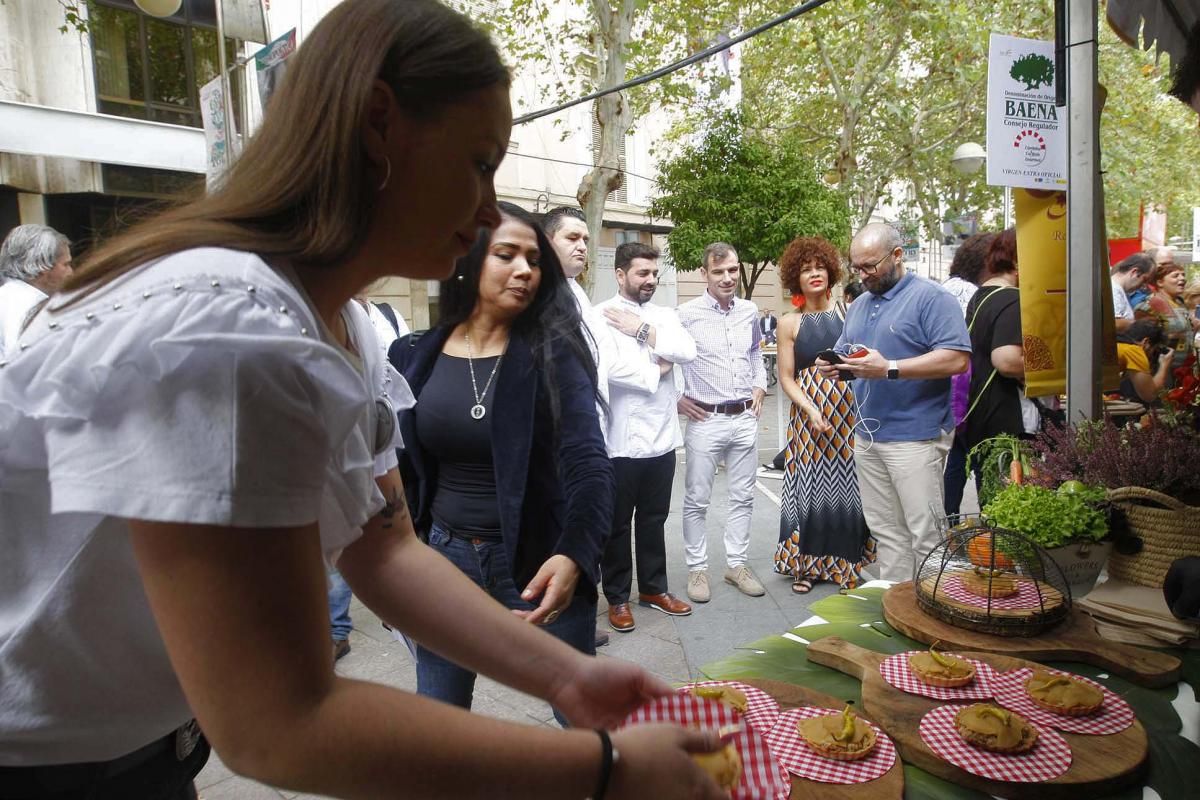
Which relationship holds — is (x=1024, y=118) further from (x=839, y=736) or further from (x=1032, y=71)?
(x=839, y=736)

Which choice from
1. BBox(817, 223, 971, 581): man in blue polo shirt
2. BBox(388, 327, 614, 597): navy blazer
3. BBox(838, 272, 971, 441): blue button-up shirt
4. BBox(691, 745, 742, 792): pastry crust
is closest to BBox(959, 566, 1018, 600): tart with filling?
BBox(388, 327, 614, 597): navy blazer

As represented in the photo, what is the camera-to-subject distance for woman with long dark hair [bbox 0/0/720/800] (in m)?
0.61

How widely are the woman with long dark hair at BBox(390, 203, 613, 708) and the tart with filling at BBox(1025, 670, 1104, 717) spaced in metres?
0.98

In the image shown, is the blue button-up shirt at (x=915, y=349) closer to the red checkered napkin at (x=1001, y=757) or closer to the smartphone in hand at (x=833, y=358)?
the smartphone in hand at (x=833, y=358)

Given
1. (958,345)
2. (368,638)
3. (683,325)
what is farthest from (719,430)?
(368,638)

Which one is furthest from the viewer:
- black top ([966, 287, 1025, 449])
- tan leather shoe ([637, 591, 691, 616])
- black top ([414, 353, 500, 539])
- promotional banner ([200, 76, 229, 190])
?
promotional banner ([200, 76, 229, 190])

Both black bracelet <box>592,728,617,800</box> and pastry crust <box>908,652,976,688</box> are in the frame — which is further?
pastry crust <box>908,652,976,688</box>

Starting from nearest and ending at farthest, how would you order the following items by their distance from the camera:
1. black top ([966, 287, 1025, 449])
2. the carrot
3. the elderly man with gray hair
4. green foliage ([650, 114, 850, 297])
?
the carrot → the elderly man with gray hair → black top ([966, 287, 1025, 449]) → green foliage ([650, 114, 850, 297])

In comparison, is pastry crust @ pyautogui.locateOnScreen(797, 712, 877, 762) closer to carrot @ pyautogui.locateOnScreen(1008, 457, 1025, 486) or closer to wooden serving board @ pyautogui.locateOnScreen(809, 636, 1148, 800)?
wooden serving board @ pyautogui.locateOnScreen(809, 636, 1148, 800)

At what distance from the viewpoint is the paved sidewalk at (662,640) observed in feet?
10.7

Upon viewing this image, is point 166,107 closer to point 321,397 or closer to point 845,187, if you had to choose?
point 845,187

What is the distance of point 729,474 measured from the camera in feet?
16.5

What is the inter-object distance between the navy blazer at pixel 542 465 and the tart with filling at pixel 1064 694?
98 centimetres

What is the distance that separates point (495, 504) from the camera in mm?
2201
